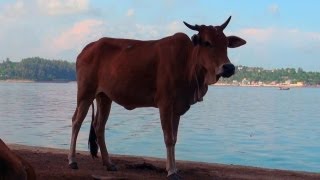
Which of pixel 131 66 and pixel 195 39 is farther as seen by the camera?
pixel 131 66

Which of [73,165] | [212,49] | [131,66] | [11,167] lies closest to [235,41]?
[212,49]

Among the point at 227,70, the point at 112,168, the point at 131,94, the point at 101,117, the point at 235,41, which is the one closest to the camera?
the point at 227,70

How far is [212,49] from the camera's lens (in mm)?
8430

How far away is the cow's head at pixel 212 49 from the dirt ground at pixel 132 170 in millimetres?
1716

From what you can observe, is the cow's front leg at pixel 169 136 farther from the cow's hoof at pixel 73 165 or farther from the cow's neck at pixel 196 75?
the cow's hoof at pixel 73 165

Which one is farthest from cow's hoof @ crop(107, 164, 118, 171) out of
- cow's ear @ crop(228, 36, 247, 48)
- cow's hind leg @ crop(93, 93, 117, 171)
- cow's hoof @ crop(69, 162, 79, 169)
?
cow's ear @ crop(228, 36, 247, 48)

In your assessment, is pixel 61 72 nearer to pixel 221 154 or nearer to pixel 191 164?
pixel 221 154

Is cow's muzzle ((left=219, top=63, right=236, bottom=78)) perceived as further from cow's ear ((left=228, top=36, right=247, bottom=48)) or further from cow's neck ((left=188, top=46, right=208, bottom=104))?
cow's ear ((left=228, top=36, right=247, bottom=48))

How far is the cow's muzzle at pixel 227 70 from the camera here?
319 inches

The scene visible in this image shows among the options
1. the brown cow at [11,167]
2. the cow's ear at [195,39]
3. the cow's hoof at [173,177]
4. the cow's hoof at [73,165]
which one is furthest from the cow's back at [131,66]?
the brown cow at [11,167]

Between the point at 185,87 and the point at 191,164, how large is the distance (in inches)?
107

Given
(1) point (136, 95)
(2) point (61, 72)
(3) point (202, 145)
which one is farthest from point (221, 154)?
(2) point (61, 72)

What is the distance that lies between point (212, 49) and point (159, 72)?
3.19ft

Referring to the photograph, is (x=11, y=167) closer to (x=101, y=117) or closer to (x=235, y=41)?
(x=235, y=41)
